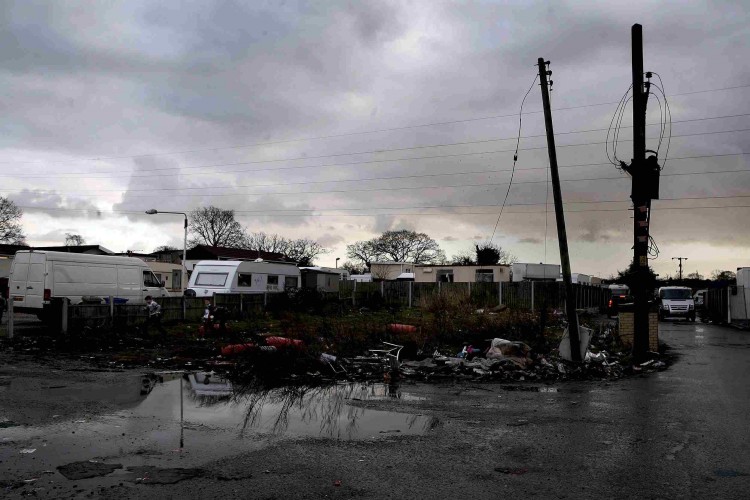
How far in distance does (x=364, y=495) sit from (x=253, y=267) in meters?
27.0

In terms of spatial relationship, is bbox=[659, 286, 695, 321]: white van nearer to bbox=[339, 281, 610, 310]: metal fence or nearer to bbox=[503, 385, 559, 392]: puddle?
bbox=[339, 281, 610, 310]: metal fence

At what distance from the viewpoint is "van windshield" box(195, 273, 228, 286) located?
29938 millimetres

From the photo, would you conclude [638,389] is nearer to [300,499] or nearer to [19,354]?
[300,499]

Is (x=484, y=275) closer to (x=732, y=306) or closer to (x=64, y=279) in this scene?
(x=732, y=306)

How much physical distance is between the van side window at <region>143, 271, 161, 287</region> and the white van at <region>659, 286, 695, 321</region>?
28.8 metres

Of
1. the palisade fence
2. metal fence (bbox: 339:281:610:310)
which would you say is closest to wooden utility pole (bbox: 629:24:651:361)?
the palisade fence

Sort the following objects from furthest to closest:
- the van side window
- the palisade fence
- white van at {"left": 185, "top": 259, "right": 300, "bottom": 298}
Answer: white van at {"left": 185, "top": 259, "right": 300, "bottom": 298}, the van side window, the palisade fence

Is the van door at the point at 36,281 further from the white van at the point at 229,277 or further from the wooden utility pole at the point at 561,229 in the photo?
the wooden utility pole at the point at 561,229

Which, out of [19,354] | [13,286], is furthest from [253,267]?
[19,354]

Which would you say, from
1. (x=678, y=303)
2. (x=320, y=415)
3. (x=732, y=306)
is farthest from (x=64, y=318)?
(x=678, y=303)

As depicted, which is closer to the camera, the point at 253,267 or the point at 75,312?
the point at 75,312

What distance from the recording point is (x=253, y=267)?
103ft

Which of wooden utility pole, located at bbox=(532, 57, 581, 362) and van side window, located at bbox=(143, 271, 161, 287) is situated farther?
van side window, located at bbox=(143, 271, 161, 287)

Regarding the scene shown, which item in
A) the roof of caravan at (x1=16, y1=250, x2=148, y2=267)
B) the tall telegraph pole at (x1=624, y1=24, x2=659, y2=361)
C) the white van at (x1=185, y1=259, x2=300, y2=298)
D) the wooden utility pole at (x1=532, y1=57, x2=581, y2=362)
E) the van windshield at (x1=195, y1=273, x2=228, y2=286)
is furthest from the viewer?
the van windshield at (x1=195, y1=273, x2=228, y2=286)
